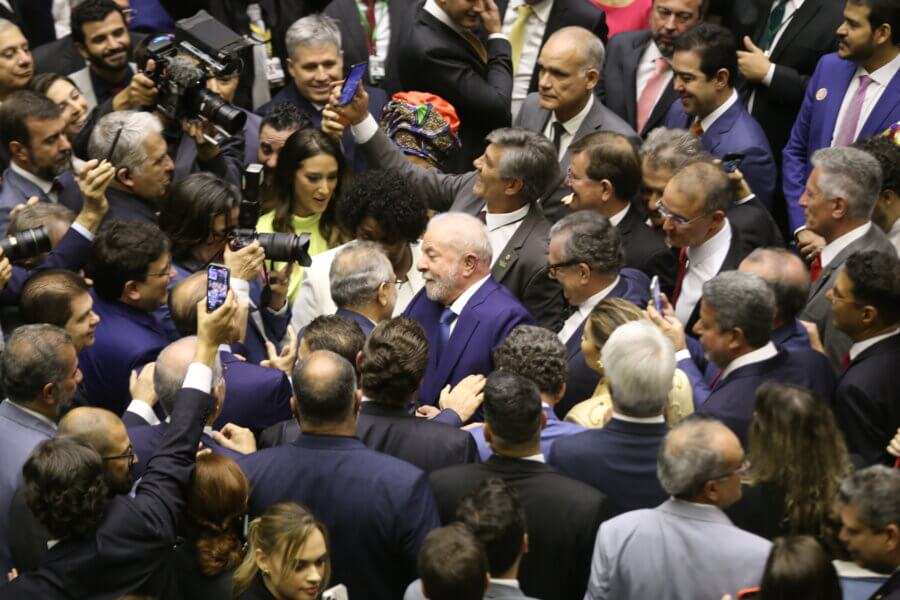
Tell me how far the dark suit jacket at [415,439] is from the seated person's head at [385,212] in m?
1.62

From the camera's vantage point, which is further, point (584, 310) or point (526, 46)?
point (526, 46)

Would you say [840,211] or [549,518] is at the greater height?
[840,211]

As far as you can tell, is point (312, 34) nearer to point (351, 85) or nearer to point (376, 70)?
point (376, 70)

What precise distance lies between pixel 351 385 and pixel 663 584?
3.78 ft

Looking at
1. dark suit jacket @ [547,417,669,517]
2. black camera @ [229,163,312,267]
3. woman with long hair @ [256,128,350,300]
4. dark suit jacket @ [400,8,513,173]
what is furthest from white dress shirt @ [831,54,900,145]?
dark suit jacket @ [547,417,669,517]

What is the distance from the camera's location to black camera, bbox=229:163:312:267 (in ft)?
20.0

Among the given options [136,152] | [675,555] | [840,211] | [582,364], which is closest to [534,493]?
[675,555]

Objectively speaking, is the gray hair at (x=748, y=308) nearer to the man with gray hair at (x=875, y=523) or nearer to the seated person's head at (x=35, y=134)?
the man with gray hair at (x=875, y=523)

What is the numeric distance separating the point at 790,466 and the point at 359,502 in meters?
1.36

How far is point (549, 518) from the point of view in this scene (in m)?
4.43

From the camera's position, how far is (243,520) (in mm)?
4543

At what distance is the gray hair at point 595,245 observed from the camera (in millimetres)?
5746

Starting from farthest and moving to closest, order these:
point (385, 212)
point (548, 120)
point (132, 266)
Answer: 1. point (548, 120)
2. point (385, 212)
3. point (132, 266)

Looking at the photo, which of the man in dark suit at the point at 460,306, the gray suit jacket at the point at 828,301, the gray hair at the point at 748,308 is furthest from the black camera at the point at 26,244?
the gray suit jacket at the point at 828,301
